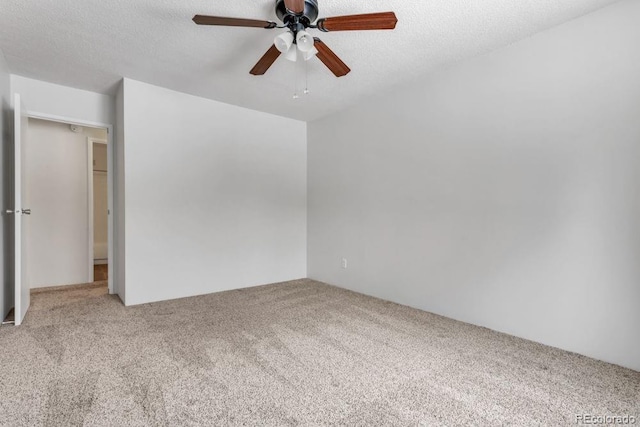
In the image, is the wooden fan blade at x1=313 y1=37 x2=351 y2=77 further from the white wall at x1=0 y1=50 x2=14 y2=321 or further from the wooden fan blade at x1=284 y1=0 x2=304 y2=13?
the white wall at x1=0 y1=50 x2=14 y2=321

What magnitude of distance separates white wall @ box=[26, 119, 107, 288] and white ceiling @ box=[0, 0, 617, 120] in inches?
41.0

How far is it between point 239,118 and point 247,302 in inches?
89.0

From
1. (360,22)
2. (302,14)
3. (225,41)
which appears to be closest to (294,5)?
(302,14)

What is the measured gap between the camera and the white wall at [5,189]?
2674mm

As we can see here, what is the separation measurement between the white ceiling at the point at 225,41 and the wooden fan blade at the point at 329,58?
25 cm

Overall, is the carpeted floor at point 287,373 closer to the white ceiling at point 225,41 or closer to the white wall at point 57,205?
the white wall at point 57,205

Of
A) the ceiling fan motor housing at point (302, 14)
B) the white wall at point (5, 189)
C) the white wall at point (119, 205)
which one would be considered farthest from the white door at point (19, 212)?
the ceiling fan motor housing at point (302, 14)

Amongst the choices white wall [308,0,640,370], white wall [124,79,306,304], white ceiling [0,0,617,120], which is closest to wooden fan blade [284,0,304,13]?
white ceiling [0,0,617,120]

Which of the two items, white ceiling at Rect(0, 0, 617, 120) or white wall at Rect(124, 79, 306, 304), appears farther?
white wall at Rect(124, 79, 306, 304)

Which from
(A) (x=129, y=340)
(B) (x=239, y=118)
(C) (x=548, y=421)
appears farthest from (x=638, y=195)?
(B) (x=239, y=118)

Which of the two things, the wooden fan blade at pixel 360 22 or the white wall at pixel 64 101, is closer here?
the wooden fan blade at pixel 360 22

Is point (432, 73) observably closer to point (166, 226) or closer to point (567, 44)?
point (567, 44)

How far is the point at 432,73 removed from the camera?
3.01 meters

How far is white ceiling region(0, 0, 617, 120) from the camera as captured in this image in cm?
206
